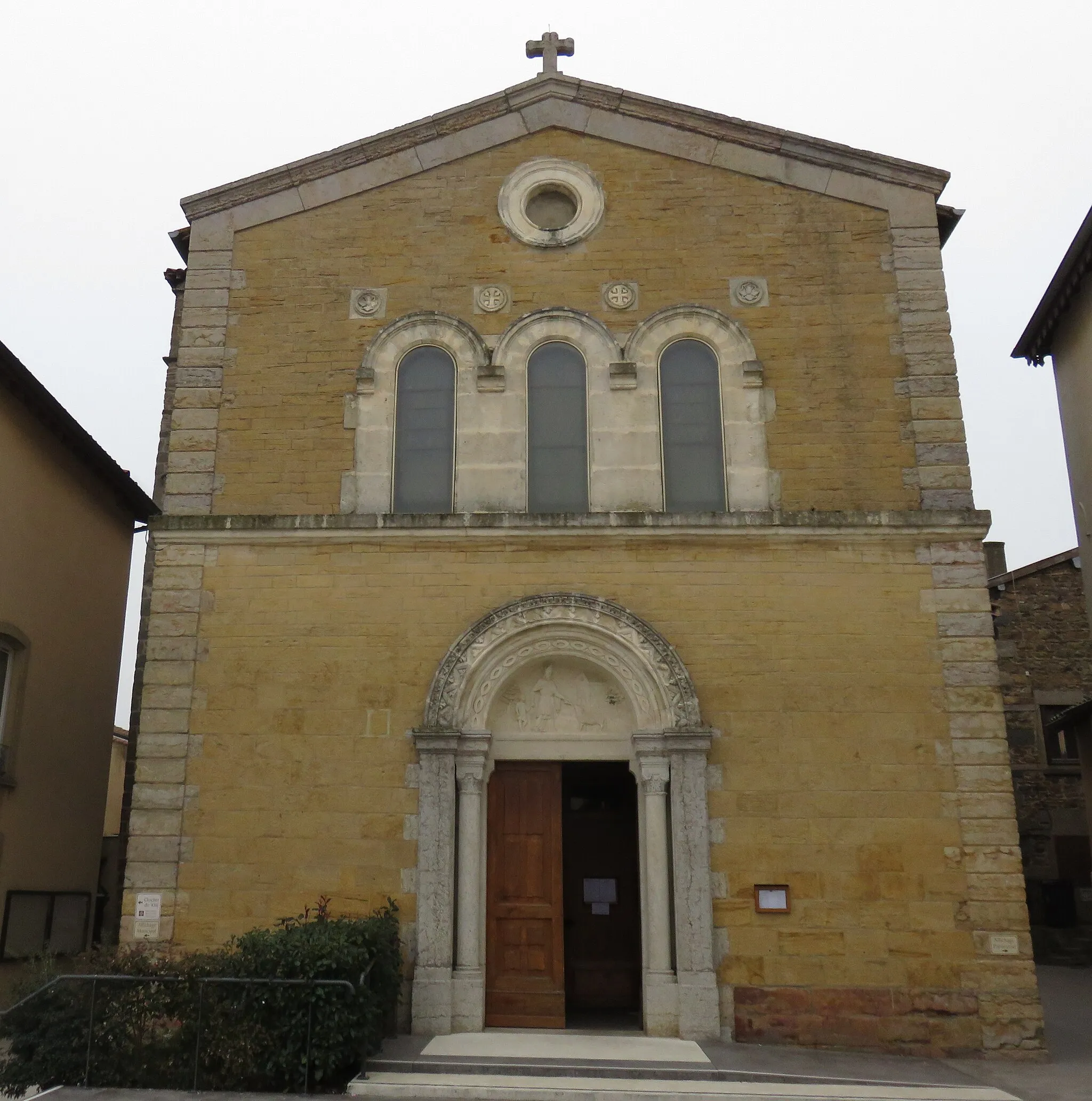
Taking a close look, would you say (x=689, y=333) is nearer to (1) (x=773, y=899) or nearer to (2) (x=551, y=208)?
(2) (x=551, y=208)

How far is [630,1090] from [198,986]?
11.5 ft

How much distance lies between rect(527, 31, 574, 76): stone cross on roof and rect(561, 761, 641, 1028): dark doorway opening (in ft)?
27.8

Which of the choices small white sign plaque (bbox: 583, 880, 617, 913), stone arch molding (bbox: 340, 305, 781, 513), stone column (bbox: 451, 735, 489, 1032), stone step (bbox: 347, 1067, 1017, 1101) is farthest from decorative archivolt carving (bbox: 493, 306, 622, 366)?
stone step (bbox: 347, 1067, 1017, 1101)

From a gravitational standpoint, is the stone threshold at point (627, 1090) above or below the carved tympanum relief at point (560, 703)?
below

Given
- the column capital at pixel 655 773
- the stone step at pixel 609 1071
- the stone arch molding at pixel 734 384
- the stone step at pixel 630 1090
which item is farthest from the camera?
the stone arch molding at pixel 734 384

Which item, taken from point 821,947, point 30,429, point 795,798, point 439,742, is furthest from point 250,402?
point 821,947

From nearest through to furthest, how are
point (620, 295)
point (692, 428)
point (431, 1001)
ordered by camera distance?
point (431, 1001)
point (692, 428)
point (620, 295)

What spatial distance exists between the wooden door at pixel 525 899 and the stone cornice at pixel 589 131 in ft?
23.9

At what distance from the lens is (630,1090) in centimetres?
858

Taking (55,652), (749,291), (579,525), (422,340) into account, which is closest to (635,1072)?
(579,525)

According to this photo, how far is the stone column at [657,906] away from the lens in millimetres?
10414

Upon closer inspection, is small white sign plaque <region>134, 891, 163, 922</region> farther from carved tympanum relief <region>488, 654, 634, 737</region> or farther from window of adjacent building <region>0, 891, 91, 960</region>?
carved tympanum relief <region>488, 654, 634, 737</region>

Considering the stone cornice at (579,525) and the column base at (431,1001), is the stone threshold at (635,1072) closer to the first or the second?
the column base at (431,1001)

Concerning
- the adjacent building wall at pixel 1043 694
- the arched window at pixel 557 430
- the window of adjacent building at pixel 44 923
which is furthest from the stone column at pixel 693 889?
the adjacent building wall at pixel 1043 694
